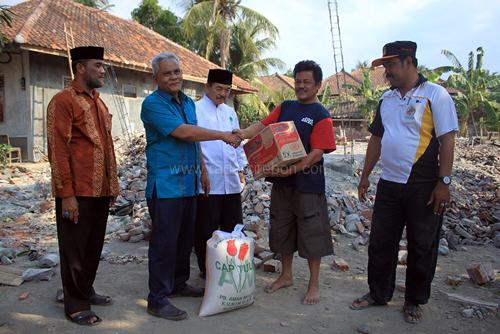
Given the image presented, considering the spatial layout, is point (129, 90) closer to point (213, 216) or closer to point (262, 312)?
point (213, 216)

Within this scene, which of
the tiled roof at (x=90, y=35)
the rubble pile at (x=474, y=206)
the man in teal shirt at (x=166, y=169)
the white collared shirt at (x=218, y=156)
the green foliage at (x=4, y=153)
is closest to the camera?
the man in teal shirt at (x=166, y=169)

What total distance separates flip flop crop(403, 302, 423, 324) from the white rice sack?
1282mm

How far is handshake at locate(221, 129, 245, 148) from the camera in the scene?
3.21 meters

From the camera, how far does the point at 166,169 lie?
10.0 ft

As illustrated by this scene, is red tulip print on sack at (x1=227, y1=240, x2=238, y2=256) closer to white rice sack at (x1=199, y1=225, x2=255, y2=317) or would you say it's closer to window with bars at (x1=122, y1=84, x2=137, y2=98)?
white rice sack at (x1=199, y1=225, x2=255, y2=317)

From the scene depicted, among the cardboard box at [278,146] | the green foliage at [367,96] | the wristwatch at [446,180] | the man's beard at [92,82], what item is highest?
the green foliage at [367,96]

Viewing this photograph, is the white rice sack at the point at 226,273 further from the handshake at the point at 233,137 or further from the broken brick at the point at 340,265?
the broken brick at the point at 340,265

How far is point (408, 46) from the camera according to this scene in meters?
3.02

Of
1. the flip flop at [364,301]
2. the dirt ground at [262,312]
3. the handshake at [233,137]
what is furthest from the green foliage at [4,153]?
the flip flop at [364,301]

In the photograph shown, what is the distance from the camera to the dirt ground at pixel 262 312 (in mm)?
2977

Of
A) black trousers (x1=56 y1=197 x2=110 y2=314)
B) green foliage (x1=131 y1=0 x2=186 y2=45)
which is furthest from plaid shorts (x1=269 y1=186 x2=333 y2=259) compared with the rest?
Result: green foliage (x1=131 y1=0 x2=186 y2=45)

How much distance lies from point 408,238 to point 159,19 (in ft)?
86.9

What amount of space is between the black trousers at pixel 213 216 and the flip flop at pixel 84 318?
113 centimetres

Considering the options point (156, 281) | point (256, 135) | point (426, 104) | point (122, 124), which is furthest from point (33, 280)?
point (122, 124)
